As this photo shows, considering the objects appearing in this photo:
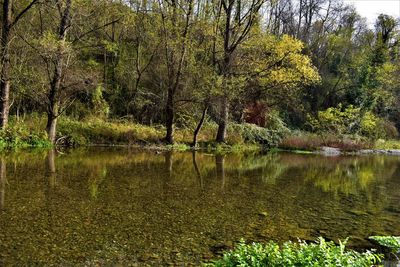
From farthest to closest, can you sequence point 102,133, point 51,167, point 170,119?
point 170,119 → point 102,133 → point 51,167

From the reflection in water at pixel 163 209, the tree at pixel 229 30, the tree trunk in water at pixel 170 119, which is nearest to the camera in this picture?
the reflection in water at pixel 163 209

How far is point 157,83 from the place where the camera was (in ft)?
91.9

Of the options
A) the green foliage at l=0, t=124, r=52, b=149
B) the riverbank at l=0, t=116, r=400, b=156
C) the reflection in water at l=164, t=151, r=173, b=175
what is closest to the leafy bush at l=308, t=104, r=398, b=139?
the riverbank at l=0, t=116, r=400, b=156

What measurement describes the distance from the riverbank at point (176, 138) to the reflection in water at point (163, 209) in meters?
3.64

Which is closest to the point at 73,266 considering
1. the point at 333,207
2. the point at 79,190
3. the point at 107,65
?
the point at 79,190

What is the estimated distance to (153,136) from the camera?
23.0 m

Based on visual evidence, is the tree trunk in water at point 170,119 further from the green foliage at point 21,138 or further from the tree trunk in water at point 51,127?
the green foliage at point 21,138

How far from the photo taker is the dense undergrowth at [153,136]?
1870 cm

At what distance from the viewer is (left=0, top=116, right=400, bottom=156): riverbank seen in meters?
18.8

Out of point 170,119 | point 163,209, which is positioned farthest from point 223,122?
point 163,209

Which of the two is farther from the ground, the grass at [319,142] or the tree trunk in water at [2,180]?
the grass at [319,142]

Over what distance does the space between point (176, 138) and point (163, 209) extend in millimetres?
15023

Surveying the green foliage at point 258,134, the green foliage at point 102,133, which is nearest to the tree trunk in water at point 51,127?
the green foliage at point 102,133

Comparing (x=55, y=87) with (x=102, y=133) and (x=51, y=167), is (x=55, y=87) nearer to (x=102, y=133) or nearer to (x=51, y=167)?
(x=102, y=133)
